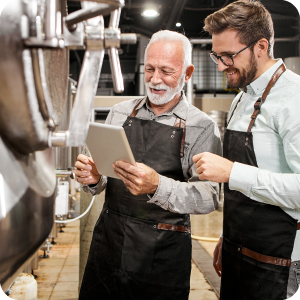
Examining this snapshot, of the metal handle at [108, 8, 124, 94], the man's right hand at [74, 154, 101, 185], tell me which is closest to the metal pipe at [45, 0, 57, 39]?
the metal handle at [108, 8, 124, 94]

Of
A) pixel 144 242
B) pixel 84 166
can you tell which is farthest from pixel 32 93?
pixel 144 242

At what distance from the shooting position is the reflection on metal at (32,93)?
574 mm

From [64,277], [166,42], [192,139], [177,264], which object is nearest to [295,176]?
[192,139]

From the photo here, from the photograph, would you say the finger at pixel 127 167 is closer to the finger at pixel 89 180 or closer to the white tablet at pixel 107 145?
the white tablet at pixel 107 145

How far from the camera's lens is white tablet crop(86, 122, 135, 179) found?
1.10m

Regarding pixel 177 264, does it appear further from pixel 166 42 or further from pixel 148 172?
pixel 166 42

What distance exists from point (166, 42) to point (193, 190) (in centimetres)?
77

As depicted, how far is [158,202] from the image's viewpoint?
1.36 metres

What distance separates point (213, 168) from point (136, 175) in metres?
0.31

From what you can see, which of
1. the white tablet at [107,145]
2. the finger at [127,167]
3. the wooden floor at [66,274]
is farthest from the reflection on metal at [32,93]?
the wooden floor at [66,274]

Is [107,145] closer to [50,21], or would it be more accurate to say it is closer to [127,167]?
[127,167]

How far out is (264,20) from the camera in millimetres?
1428

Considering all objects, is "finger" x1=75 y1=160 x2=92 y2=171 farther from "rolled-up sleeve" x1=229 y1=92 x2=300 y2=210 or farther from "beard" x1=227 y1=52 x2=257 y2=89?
"beard" x1=227 y1=52 x2=257 y2=89

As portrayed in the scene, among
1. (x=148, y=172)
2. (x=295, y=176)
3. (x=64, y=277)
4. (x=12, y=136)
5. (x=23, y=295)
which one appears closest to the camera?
(x=12, y=136)
